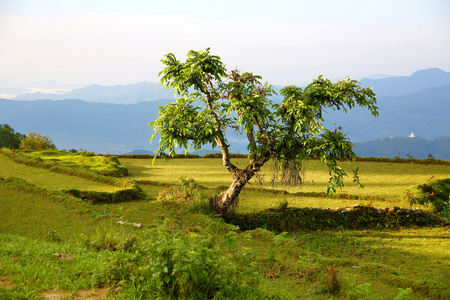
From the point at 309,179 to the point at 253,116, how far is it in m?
6.78

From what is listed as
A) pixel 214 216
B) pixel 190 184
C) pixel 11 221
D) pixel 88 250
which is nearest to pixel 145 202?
pixel 190 184

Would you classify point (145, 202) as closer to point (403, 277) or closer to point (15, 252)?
point (15, 252)

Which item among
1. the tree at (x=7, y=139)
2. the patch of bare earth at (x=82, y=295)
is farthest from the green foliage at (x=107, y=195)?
the tree at (x=7, y=139)

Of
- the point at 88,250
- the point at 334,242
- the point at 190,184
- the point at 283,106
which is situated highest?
the point at 283,106

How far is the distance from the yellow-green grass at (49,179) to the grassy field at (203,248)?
0.34ft

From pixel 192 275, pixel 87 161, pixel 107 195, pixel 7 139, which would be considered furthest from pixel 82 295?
pixel 7 139

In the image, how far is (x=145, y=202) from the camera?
10.8 metres

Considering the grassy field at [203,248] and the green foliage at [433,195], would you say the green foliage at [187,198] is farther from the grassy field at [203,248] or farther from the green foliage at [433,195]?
the green foliage at [433,195]

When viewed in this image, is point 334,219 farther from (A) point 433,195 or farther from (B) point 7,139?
(B) point 7,139

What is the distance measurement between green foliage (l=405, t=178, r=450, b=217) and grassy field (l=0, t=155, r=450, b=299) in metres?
0.49

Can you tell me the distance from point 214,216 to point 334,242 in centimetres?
320

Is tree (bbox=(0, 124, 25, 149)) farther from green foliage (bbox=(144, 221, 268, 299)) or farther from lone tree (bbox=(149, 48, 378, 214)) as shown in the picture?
green foliage (bbox=(144, 221, 268, 299))

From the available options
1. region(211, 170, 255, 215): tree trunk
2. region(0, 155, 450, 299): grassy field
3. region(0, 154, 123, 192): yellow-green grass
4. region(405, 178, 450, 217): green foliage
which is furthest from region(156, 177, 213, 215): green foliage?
region(405, 178, 450, 217): green foliage

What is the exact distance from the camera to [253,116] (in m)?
8.55
